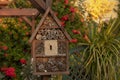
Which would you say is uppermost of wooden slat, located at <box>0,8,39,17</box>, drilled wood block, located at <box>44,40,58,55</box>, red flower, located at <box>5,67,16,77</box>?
wooden slat, located at <box>0,8,39,17</box>

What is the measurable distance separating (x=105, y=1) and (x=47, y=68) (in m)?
8.71

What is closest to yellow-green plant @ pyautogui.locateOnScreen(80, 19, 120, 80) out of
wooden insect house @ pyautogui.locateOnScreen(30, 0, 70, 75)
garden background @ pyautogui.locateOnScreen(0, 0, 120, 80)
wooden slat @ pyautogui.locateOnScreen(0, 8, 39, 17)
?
garden background @ pyautogui.locateOnScreen(0, 0, 120, 80)

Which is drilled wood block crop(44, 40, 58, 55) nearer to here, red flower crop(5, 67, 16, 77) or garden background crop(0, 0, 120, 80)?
garden background crop(0, 0, 120, 80)

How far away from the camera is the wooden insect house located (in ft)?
18.1

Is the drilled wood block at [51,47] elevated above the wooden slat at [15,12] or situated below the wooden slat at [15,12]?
below

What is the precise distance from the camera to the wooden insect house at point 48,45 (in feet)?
18.1

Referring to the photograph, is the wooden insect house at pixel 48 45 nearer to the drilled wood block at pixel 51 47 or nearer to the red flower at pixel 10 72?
the drilled wood block at pixel 51 47

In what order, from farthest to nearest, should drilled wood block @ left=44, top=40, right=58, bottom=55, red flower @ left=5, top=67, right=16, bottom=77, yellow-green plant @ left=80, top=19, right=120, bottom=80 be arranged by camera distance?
red flower @ left=5, top=67, right=16, bottom=77, yellow-green plant @ left=80, top=19, right=120, bottom=80, drilled wood block @ left=44, top=40, right=58, bottom=55

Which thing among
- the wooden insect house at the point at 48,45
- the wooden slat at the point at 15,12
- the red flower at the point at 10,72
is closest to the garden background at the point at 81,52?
the red flower at the point at 10,72

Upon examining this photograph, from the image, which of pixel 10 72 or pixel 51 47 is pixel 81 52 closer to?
pixel 10 72

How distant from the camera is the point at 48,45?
5.50 m

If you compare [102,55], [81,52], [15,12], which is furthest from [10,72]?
[102,55]

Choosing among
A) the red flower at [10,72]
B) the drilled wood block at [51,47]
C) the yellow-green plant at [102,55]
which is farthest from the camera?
the red flower at [10,72]

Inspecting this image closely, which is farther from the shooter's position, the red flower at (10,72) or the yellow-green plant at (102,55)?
the red flower at (10,72)
